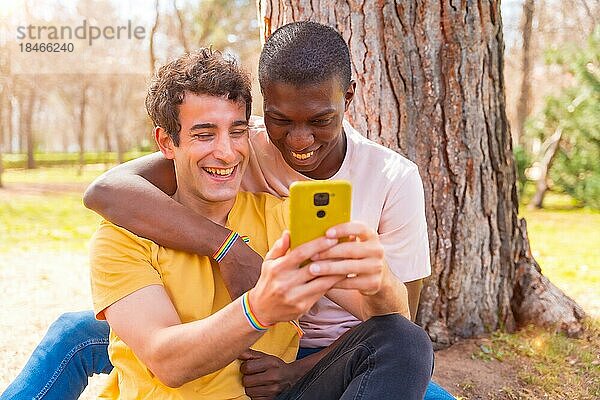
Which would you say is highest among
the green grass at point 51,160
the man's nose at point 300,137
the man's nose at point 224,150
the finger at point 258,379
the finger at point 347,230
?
the man's nose at point 300,137

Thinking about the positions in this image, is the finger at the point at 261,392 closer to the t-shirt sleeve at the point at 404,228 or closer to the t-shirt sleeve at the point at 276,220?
the t-shirt sleeve at the point at 276,220

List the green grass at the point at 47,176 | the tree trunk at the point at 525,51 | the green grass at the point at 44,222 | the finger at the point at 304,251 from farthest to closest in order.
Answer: the green grass at the point at 47,176 < the tree trunk at the point at 525,51 < the green grass at the point at 44,222 < the finger at the point at 304,251

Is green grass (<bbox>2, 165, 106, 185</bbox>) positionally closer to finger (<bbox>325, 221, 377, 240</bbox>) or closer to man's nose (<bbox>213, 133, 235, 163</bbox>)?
man's nose (<bbox>213, 133, 235, 163</bbox>)

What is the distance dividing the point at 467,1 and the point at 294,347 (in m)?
2.12

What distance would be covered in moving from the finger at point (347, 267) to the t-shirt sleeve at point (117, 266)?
0.67m

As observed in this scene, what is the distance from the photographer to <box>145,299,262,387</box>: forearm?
5.39 feet

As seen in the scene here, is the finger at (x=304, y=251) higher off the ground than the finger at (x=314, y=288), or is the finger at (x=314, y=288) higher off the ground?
→ the finger at (x=304, y=251)

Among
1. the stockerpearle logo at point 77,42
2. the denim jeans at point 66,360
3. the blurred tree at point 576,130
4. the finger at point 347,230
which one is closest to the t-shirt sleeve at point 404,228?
the finger at point 347,230

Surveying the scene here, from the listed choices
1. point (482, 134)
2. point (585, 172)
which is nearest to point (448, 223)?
point (482, 134)

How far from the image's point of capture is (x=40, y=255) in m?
7.71

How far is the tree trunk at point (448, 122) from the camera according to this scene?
11.5 feet

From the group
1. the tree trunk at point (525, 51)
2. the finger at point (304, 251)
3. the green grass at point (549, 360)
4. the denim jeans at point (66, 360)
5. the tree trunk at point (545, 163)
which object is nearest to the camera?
the finger at point (304, 251)

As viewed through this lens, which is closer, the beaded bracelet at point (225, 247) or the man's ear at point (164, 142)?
the beaded bracelet at point (225, 247)

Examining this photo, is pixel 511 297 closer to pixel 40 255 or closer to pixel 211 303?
pixel 211 303
